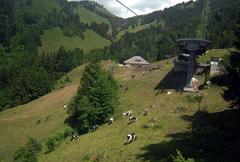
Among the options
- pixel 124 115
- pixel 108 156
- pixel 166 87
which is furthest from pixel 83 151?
pixel 166 87

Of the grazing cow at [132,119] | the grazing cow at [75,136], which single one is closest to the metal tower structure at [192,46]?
the grazing cow at [132,119]

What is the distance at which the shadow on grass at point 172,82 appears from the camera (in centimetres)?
7731

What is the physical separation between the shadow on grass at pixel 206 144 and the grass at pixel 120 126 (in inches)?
26.7

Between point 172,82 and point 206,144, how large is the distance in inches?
1707

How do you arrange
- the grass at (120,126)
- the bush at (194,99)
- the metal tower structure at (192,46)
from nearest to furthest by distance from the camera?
1. the grass at (120,126)
2. the bush at (194,99)
3. the metal tower structure at (192,46)

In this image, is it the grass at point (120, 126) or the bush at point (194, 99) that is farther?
the bush at point (194, 99)

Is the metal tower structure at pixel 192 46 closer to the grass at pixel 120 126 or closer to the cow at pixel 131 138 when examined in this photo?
the grass at pixel 120 126

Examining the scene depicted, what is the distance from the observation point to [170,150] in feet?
128

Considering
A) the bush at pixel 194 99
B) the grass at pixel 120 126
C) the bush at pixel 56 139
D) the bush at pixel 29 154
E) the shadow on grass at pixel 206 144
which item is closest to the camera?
the shadow on grass at pixel 206 144

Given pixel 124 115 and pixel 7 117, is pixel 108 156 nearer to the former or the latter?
pixel 124 115

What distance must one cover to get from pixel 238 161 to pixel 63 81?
409 feet

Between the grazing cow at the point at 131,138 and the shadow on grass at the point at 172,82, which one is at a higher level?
the shadow on grass at the point at 172,82

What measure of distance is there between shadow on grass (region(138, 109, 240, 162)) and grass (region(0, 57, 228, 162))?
679 millimetres

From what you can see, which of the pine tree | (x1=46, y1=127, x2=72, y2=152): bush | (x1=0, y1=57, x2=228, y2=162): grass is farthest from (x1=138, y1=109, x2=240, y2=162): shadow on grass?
(x1=46, y1=127, x2=72, y2=152): bush
